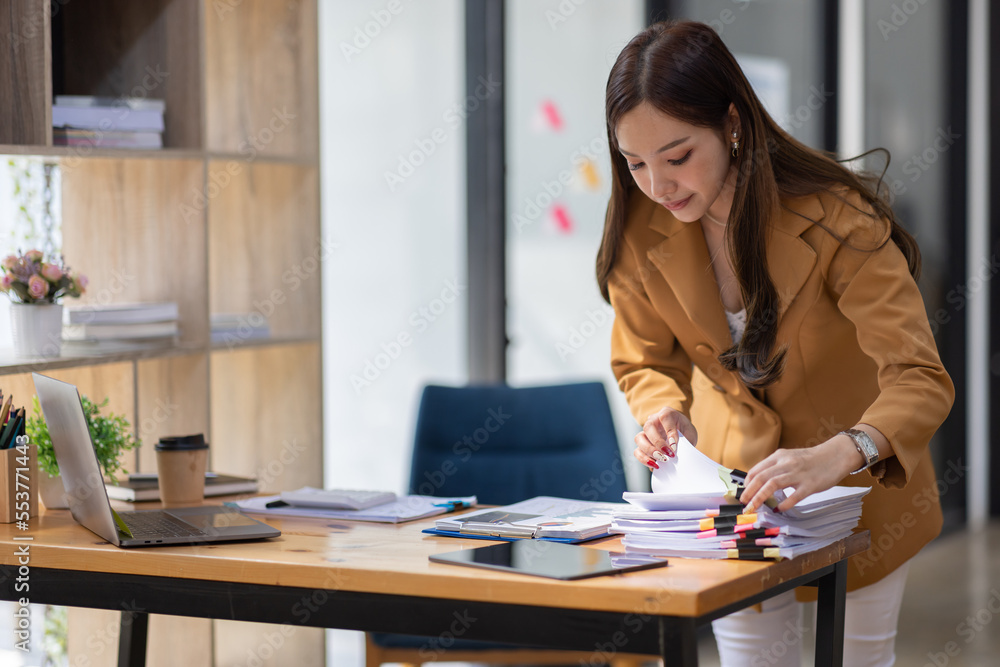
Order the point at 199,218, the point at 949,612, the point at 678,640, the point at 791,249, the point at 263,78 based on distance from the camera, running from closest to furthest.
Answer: the point at 678,640, the point at 791,249, the point at 199,218, the point at 263,78, the point at 949,612

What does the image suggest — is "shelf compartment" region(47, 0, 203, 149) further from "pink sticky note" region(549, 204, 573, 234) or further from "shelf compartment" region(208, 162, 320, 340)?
"pink sticky note" region(549, 204, 573, 234)

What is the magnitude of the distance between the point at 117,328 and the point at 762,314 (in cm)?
132

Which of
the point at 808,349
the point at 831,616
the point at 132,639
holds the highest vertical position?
the point at 808,349

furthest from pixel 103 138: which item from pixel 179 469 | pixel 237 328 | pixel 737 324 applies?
pixel 737 324

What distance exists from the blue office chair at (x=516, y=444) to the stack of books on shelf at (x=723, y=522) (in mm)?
930

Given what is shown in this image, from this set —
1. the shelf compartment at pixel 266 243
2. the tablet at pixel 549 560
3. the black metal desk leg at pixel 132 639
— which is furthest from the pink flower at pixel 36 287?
the tablet at pixel 549 560

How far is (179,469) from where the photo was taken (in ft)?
6.53

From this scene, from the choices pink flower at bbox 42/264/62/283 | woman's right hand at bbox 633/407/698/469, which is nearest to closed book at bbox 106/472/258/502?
pink flower at bbox 42/264/62/283

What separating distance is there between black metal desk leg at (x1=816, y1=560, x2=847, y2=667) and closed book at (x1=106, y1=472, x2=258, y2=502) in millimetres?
1104

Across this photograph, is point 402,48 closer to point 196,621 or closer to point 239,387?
point 239,387

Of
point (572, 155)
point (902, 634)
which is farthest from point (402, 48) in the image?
point (902, 634)

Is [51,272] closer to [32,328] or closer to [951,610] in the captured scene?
[32,328]

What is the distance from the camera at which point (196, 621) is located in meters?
2.47

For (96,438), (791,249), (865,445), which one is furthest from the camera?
(96,438)
